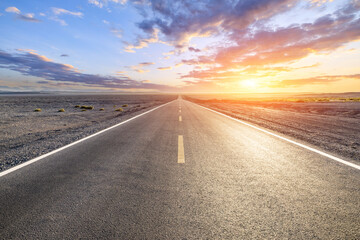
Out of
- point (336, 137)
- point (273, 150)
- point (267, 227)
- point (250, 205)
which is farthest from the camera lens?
point (336, 137)

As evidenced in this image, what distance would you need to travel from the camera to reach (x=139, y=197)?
2686 mm

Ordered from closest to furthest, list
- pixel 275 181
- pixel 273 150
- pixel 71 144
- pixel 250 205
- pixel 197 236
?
pixel 197 236
pixel 250 205
pixel 275 181
pixel 273 150
pixel 71 144

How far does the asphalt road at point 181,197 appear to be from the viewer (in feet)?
6.70

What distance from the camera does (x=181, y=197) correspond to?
269cm

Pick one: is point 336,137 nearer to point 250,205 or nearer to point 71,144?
point 250,205

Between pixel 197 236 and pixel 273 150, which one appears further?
pixel 273 150

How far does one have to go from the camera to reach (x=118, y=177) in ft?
11.1

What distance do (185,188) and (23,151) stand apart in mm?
5099

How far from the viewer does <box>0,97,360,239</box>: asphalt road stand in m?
2.04

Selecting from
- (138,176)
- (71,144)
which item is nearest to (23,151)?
(71,144)

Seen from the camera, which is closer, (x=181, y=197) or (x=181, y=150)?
(x=181, y=197)

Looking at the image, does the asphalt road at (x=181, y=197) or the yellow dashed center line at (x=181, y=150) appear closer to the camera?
the asphalt road at (x=181, y=197)

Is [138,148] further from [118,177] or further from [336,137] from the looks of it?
[336,137]

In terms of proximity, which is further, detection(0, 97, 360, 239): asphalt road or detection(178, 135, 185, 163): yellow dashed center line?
detection(178, 135, 185, 163): yellow dashed center line
